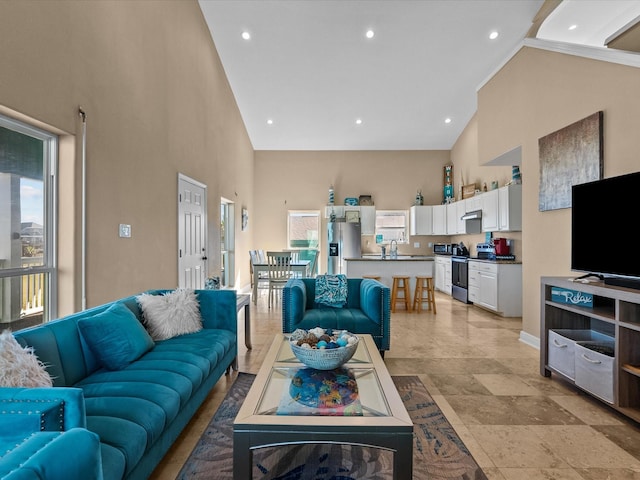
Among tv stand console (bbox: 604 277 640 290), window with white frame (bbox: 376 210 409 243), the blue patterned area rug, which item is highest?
window with white frame (bbox: 376 210 409 243)

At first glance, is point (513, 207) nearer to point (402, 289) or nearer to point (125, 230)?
point (402, 289)

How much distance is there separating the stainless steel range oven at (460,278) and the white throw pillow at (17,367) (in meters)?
6.09

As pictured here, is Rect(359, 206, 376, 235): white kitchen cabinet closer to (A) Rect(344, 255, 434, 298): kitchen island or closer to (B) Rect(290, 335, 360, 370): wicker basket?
(A) Rect(344, 255, 434, 298): kitchen island

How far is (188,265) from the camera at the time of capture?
477cm

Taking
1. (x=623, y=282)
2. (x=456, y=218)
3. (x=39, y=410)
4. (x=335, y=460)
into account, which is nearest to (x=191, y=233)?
(x=335, y=460)

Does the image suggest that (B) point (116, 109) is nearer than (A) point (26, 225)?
No

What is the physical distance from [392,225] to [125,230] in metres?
6.65

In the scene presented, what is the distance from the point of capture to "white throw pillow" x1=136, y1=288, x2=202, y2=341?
2438mm

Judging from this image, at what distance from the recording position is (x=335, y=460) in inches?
70.7

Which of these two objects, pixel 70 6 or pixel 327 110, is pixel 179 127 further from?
pixel 327 110

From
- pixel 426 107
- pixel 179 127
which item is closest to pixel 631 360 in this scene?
pixel 179 127

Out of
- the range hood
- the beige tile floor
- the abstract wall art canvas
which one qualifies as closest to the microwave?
the range hood

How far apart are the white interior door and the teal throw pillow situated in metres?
2.49

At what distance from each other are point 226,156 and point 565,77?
17.2ft
